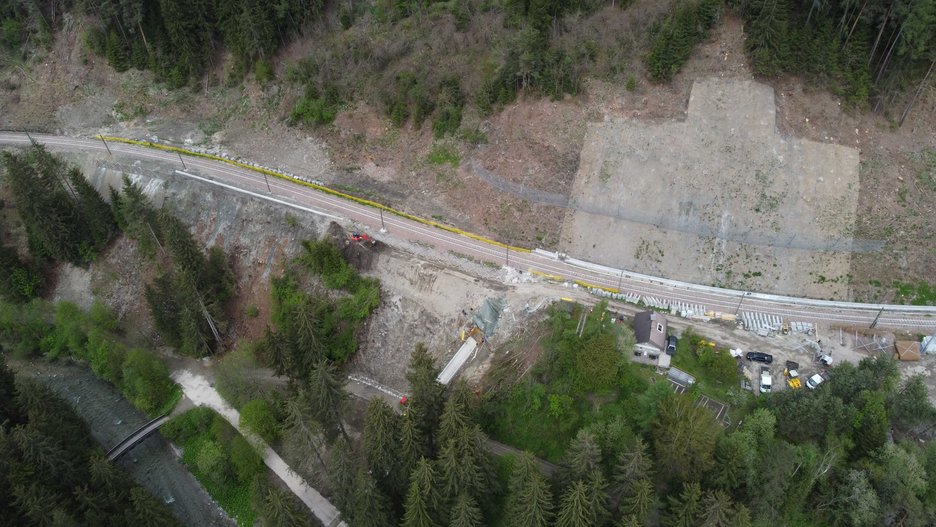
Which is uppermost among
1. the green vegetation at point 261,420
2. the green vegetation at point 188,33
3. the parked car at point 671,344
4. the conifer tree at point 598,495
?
the green vegetation at point 188,33

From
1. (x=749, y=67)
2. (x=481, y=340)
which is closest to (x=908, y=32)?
(x=749, y=67)

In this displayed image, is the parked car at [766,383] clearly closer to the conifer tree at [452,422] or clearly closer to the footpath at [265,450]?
the conifer tree at [452,422]

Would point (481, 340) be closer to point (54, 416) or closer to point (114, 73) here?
point (54, 416)

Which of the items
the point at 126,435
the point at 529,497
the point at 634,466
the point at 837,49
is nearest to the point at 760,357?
the point at 634,466

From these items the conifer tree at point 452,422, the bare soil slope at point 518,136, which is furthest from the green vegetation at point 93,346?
the conifer tree at point 452,422

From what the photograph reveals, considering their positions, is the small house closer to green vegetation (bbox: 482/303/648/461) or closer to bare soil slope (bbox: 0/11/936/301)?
green vegetation (bbox: 482/303/648/461)
